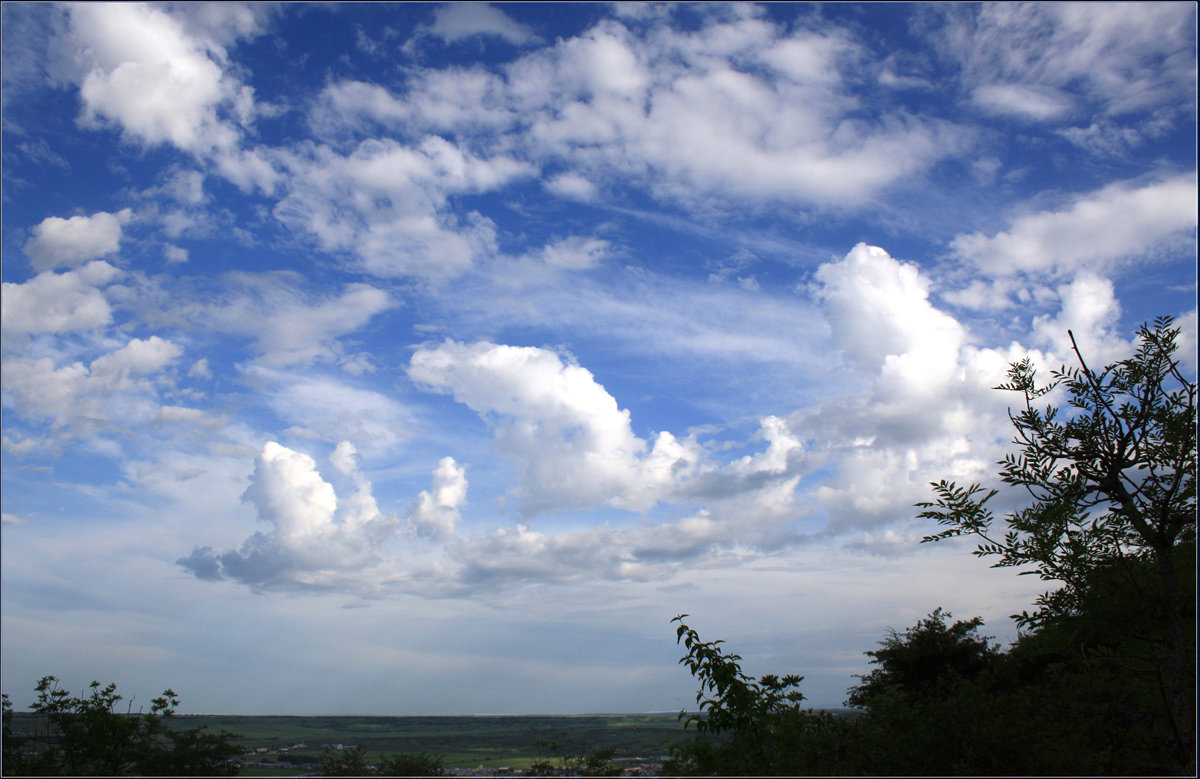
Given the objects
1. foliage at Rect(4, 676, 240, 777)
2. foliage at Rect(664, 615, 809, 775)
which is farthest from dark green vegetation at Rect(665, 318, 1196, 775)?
foliage at Rect(4, 676, 240, 777)

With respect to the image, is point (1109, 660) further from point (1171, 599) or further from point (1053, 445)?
point (1053, 445)

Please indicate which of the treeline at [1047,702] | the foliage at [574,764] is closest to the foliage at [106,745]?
the treeline at [1047,702]

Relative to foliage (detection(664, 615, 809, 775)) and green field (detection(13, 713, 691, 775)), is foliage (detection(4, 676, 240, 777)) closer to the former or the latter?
green field (detection(13, 713, 691, 775))

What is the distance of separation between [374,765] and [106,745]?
12.3 feet

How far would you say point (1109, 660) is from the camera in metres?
7.30

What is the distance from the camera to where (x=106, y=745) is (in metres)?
8.64

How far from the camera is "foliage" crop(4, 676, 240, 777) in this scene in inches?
323

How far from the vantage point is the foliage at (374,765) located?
759 cm

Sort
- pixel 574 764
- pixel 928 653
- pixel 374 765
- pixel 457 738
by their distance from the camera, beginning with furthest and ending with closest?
pixel 928 653, pixel 457 738, pixel 574 764, pixel 374 765

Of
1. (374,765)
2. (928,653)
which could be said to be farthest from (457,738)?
(928,653)

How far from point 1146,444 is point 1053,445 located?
81 cm

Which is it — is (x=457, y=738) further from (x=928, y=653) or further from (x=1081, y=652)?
(x=928, y=653)

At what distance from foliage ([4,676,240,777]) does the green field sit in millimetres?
284

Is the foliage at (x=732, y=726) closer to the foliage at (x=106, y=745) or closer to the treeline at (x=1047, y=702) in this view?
the treeline at (x=1047, y=702)
